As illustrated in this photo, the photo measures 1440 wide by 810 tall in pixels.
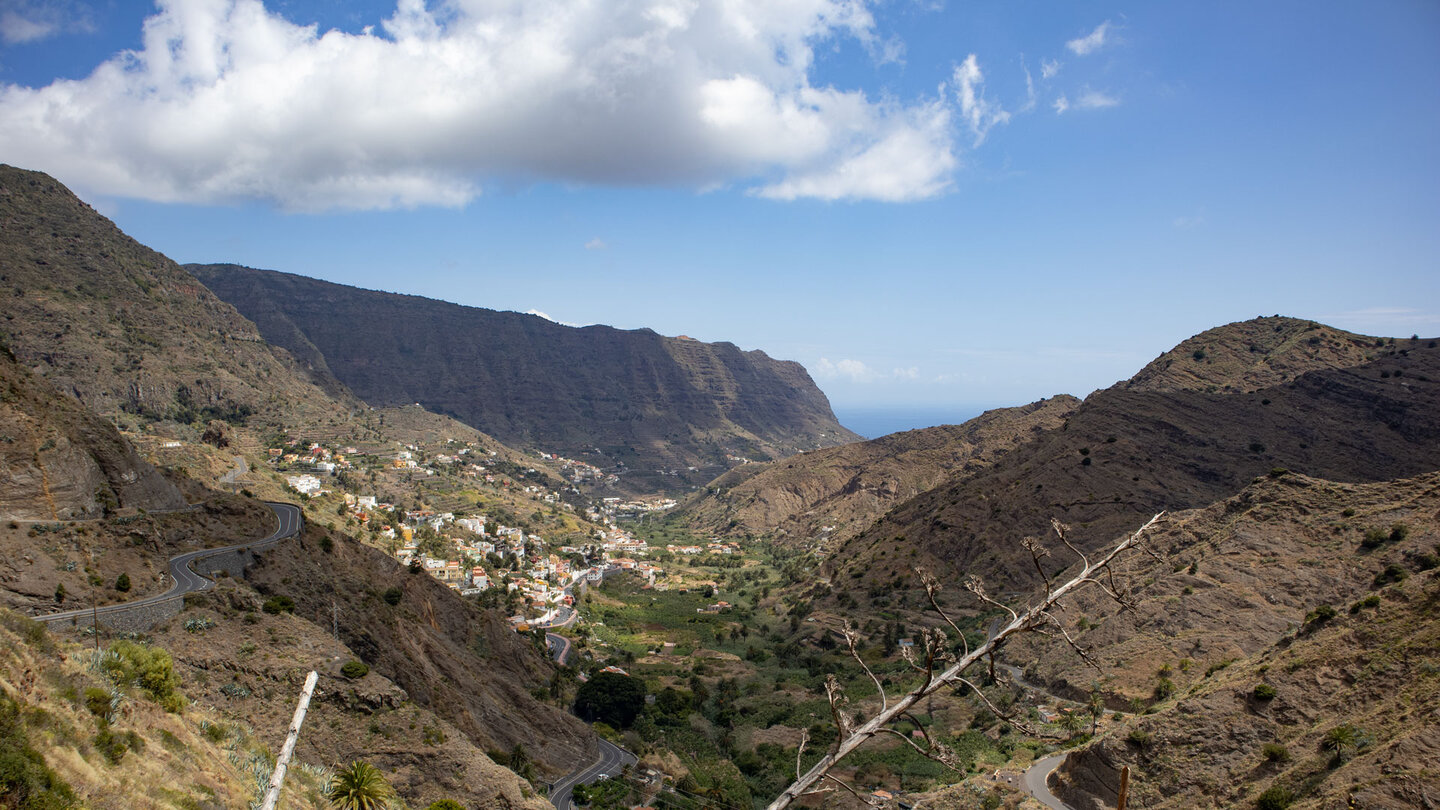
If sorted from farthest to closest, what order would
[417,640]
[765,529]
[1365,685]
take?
[765,529] < [417,640] < [1365,685]

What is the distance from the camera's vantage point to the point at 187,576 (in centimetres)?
3062

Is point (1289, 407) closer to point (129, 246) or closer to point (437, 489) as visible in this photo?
point (437, 489)

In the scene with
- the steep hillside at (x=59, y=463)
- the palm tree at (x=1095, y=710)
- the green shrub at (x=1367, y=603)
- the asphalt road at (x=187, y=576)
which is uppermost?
the steep hillside at (x=59, y=463)

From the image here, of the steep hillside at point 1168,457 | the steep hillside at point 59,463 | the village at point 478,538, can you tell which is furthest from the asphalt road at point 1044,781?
the steep hillside at point 59,463

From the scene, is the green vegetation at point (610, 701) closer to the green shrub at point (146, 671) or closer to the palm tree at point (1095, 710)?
the palm tree at point (1095, 710)

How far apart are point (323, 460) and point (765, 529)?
67209 mm

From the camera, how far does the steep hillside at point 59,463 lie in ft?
98.8

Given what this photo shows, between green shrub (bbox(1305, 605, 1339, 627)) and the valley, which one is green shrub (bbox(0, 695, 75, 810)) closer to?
the valley

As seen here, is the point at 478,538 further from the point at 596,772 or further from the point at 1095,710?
the point at 1095,710

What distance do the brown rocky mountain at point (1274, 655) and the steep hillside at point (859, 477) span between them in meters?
44.0

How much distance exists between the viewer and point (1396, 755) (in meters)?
19.3

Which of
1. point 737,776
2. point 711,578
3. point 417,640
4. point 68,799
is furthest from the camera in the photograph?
point 711,578

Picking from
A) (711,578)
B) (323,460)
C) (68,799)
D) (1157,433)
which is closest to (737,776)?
(68,799)

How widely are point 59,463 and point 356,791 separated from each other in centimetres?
2331
